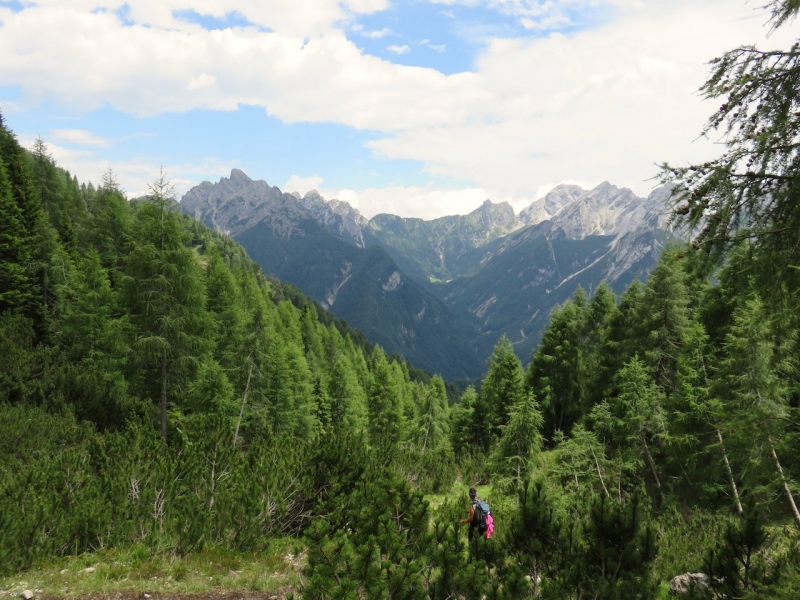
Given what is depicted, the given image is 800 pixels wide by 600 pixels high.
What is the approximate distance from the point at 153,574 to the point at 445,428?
120ft

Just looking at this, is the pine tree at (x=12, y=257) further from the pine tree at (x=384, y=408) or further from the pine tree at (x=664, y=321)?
the pine tree at (x=664, y=321)

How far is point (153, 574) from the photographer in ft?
27.1

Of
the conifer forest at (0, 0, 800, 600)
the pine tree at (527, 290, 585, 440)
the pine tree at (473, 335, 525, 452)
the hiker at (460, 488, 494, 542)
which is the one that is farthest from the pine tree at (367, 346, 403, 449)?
the hiker at (460, 488, 494, 542)

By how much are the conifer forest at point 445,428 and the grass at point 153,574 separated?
12.0 inches

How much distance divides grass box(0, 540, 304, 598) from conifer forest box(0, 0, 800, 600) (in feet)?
1.00

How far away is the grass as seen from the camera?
7.52 meters

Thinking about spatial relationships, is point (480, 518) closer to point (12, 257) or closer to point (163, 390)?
point (163, 390)

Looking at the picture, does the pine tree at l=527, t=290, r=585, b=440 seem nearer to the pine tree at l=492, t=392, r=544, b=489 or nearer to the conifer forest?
the conifer forest

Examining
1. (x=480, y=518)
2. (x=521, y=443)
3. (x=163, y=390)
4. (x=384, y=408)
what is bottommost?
(x=384, y=408)

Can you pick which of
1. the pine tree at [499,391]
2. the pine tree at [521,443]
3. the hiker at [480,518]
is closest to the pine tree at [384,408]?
the pine tree at [499,391]

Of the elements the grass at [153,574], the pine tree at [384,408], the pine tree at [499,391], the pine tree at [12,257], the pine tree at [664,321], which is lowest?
the pine tree at [384,408]

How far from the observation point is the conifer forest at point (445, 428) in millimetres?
5398

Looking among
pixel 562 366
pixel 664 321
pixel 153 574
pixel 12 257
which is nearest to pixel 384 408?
pixel 562 366

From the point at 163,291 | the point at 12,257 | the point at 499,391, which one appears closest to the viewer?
the point at 163,291
